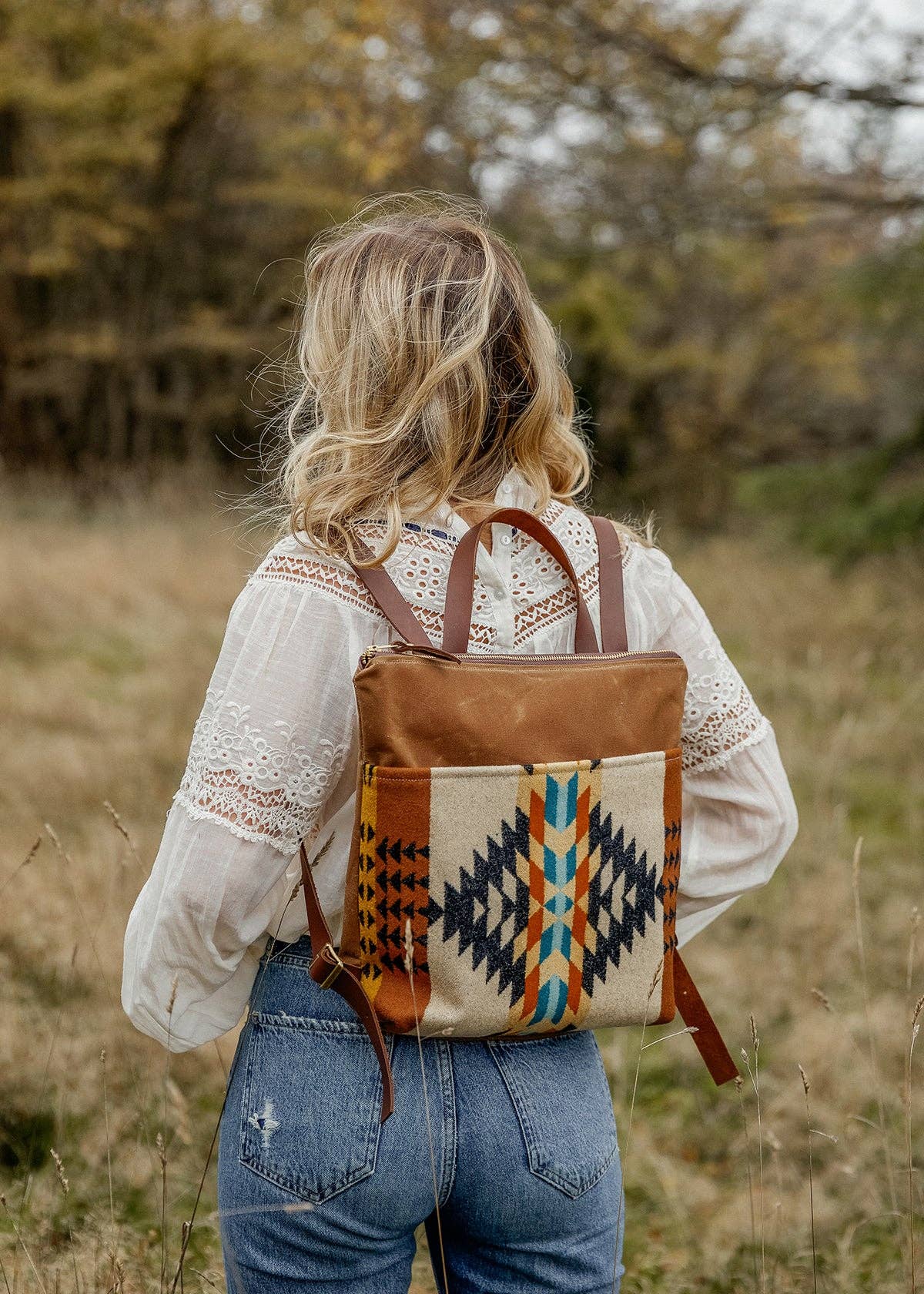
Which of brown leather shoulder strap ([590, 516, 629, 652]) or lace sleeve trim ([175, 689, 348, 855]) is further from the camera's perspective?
brown leather shoulder strap ([590, 516, 629, 652])

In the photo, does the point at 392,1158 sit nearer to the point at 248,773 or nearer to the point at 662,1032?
the point at 248,773

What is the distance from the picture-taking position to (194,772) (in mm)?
1236

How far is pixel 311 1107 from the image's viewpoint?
121 cm

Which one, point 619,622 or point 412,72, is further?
point 412,72

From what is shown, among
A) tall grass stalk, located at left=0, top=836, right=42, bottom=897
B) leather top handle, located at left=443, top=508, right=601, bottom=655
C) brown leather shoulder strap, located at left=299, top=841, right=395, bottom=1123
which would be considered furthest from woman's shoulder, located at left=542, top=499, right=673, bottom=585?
tall grass stalk, located at left=0, top=836, right=42, bottom=897

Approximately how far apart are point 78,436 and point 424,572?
45.4 ft

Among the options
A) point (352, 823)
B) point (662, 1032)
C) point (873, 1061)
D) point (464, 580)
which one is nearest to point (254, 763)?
point (352, 823)

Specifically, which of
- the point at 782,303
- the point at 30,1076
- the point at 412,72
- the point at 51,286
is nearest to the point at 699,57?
the point at 412,72

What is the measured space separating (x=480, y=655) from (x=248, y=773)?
29 cm

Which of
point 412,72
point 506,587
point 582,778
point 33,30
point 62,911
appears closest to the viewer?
point 582,778

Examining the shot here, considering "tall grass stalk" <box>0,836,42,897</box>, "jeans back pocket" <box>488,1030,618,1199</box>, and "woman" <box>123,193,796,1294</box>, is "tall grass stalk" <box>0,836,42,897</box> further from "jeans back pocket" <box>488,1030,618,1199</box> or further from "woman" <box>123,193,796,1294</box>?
"jeans back pocket" <box>488,1030,618,1199</box>

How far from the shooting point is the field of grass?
2.30m

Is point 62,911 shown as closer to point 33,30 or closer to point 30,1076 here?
point 30,1076

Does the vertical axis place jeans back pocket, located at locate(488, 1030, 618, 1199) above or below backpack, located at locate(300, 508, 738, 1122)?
below
